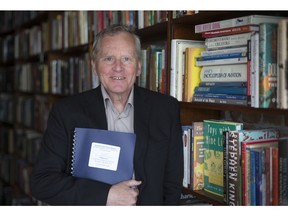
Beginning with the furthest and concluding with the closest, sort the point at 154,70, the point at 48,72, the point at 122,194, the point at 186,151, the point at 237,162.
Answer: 1. the point at 48,72
2. the point at 154,70
3. the point at 186,151
4. the point at 122,194
5. the point at 237,162

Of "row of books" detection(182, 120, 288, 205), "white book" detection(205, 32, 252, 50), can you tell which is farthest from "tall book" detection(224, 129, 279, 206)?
"white book" detection(205, 32, 252, 50)

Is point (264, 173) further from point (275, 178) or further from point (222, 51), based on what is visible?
point (222, 51)

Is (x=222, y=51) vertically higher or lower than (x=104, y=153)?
higher

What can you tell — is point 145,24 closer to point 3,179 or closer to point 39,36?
point 39,36

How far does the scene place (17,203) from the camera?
4.12m

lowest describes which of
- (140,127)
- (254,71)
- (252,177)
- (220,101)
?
(252,177)

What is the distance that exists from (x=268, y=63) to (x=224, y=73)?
29cm

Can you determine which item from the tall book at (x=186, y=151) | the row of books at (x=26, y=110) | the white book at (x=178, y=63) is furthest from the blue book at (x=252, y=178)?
the row of books at (x=26, y=110)

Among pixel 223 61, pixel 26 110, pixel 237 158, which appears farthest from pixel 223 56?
pixel 26 110

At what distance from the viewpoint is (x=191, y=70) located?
1700 mm

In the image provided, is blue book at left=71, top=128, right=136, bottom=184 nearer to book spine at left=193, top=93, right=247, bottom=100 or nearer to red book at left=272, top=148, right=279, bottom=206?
book spine at left=193, top=93, right=247, bottom=100

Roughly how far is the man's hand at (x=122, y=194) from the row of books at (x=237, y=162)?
33 centimetres

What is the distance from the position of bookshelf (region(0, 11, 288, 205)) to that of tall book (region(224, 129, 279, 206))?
0.09 metres

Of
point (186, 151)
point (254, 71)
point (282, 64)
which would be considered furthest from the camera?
point (186, 151)
